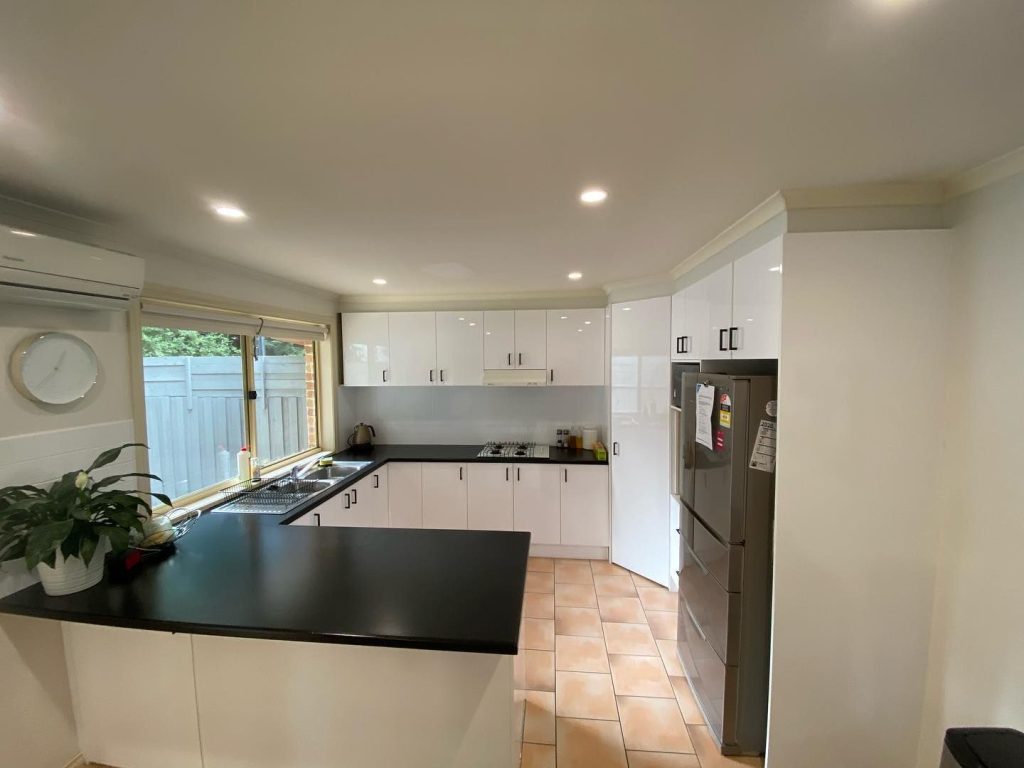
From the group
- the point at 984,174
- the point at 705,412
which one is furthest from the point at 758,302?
the point at 984,174

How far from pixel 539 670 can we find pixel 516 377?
6.97 feet

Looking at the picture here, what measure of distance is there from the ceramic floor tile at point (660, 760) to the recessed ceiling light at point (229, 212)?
2.76 metres

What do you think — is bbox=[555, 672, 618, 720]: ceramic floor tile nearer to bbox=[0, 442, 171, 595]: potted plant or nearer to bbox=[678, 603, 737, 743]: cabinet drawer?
bbox=[678, 603, 737, 743]: cabinet drawer

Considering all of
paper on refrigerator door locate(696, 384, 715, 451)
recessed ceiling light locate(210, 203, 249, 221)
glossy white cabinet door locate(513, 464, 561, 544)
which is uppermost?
recessed ceiling light locate(210, 203, 249, 221)

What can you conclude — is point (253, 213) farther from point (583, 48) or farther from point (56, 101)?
point (583, 48)

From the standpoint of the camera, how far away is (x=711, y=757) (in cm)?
181

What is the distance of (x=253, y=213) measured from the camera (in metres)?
1.63

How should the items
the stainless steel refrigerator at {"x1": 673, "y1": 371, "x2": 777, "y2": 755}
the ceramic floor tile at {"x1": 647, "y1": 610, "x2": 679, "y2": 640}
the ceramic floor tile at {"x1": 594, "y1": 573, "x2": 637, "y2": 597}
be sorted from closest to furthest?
the stainless steel refrigerator at {"x1": 673, "y1": 371, "x2": 777, "y2": 755}, the ceramic floor tile at {"x1": 647, "y1": 610, "x2": 679, "y2": 640}, the ceramic floor tile at {"x1": 594, "y1": 573, "x2": 637, "y2": 597}

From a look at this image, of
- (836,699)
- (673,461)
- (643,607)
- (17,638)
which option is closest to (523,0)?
(836,699)

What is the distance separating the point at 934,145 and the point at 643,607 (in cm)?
284

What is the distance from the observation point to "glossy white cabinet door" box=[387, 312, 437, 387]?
3.72 meters

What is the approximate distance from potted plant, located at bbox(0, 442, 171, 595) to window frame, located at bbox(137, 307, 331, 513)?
436 mm

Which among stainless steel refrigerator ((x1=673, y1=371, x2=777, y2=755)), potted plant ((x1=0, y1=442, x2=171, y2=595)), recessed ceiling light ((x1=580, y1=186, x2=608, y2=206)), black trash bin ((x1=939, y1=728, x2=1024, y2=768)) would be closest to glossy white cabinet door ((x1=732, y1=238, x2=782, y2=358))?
stainless steel refrigerator ((x1=673, y1=371, x2=777, y2=755))

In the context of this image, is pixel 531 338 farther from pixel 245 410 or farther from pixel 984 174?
pixel 984 174
